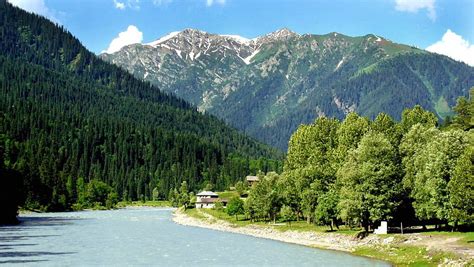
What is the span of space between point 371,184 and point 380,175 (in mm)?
1942

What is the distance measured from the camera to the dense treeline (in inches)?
3152

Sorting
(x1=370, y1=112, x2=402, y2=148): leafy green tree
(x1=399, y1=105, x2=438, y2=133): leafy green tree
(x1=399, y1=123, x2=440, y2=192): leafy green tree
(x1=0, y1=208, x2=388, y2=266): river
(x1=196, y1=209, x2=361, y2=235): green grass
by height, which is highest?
(x1=399, y1=105, x2=438, y2=133): leafy green tree

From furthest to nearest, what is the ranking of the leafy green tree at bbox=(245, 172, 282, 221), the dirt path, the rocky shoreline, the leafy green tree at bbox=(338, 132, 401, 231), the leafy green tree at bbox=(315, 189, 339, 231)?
the leafy green tree at bbox=(245, 172, 282, 221)
the leafy green tree at bbox=(315, 189, 339, 231)
the leafy green tree at bbox=(338, 132, 401, 231)
the rocky shoreline
the dirt path

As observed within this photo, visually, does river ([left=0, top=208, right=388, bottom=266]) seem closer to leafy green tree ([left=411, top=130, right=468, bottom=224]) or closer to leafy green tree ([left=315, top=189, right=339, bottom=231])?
leafy green tree ([left=315, top=189, right=339, bottom=231])

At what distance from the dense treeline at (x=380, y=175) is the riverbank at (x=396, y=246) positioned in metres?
4.07

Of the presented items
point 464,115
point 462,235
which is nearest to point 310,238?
point 462,235

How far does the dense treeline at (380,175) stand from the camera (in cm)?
8006


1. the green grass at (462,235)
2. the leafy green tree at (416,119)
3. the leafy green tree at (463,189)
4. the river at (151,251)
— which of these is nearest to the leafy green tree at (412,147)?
the green grass at (462,235)

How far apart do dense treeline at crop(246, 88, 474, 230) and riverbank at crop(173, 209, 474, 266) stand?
13.4 feet

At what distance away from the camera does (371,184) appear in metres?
88.6

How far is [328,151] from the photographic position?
118 m

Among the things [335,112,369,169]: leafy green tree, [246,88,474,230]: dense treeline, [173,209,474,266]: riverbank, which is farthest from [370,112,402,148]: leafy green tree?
[173,209,474,266]: riverbank

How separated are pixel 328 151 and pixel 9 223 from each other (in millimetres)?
75084

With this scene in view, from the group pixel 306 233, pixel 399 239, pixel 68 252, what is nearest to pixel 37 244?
pixel 68 252
